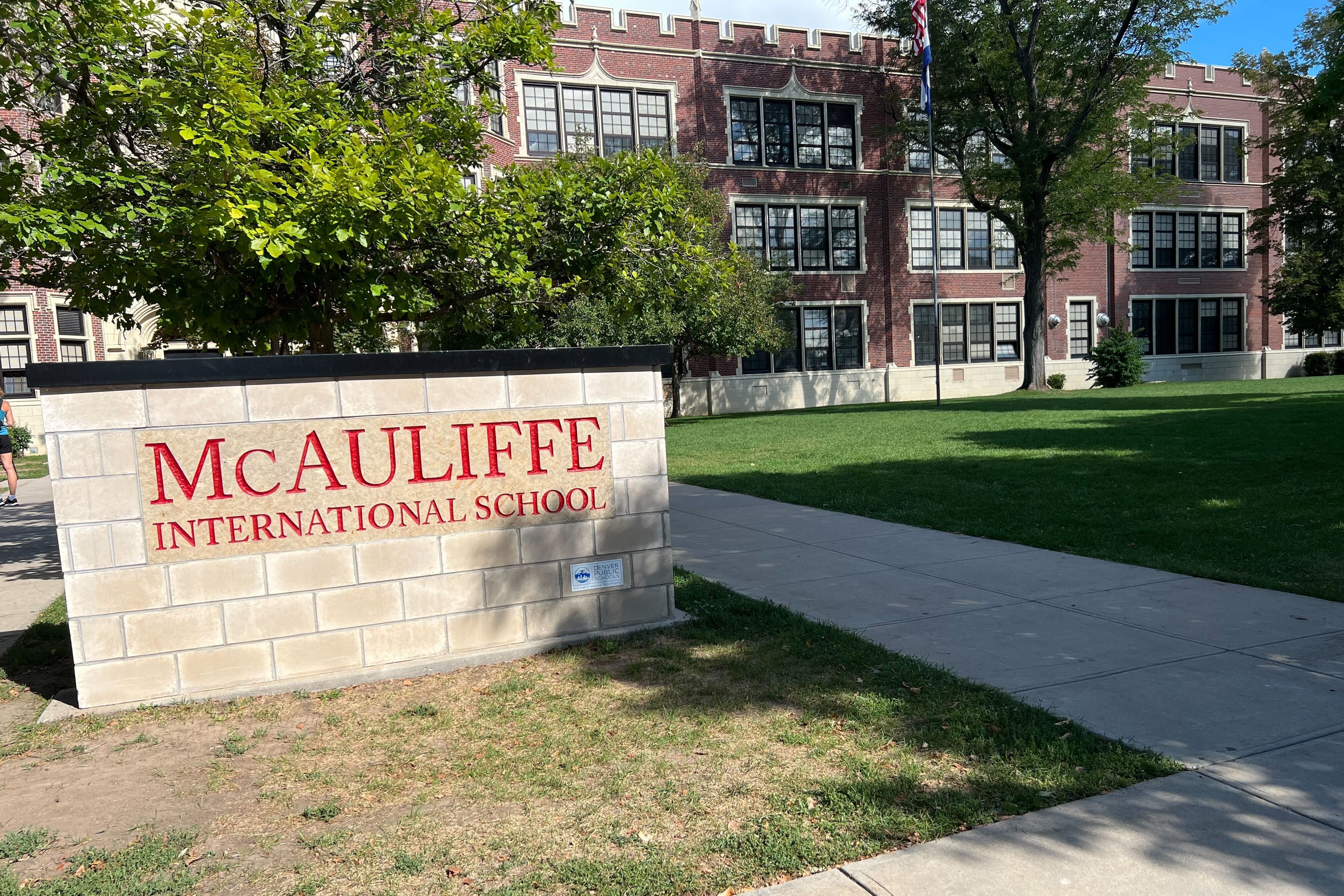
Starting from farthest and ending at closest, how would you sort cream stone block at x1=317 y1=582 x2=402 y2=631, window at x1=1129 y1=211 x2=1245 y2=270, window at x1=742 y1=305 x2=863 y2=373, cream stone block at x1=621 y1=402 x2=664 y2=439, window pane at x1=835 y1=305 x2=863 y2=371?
window at x1=1129 y1=211 x2=1245 y2=270 → window pane at x1=835 y1=305 x2=863 y2=371 → window at x1=742 y1=305 x2=863 y2=373 → cream stone block at x1=621 y1=402 x2=664 y2=439 → cream stone block at x1=317 y1=582 x2=402 y2=631

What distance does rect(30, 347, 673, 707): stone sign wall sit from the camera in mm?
4785

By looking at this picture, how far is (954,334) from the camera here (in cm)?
3762

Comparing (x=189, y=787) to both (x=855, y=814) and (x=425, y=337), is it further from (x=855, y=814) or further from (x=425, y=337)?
(x=425, y=337)

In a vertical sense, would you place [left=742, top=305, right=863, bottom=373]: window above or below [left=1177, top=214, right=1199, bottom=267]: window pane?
below

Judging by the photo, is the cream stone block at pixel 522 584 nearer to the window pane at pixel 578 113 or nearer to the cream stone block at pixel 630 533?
the cream stone block at pixel 630 533

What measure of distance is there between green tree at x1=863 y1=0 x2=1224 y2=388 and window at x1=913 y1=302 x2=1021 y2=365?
3.66m

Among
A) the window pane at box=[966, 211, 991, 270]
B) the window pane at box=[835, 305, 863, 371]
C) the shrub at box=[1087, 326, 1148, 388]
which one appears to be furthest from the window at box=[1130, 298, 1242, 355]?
the window pane at box=[835, 305, 863, 371]

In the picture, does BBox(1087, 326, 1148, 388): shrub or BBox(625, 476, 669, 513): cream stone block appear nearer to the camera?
BBox(625, 476, 669, 513): cream stone block

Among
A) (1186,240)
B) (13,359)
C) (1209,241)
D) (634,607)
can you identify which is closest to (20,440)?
(13,359)

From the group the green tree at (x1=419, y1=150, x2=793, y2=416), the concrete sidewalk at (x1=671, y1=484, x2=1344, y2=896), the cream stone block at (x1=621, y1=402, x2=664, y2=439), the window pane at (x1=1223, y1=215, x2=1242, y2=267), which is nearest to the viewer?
the concrete sidewalk at (x1=671, y1=484, x2=1344, y2=896)

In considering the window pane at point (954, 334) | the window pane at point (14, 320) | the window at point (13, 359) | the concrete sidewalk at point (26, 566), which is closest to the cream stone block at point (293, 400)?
the concrete sidewalk at point (26, 566)

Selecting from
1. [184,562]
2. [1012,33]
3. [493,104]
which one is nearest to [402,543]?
[184,562]

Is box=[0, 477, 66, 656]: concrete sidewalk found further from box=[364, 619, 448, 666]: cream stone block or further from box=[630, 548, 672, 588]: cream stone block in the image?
box=[630, 548, 672, 588]: cream stone block

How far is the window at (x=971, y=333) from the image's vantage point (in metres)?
37.2
